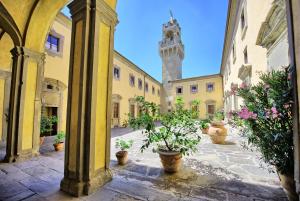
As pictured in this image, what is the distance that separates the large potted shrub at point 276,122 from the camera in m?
2.13

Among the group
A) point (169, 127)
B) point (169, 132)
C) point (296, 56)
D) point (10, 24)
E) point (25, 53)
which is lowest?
point (169, 132)

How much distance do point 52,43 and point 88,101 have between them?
8.60 meters

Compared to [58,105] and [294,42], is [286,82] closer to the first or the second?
[294,42]

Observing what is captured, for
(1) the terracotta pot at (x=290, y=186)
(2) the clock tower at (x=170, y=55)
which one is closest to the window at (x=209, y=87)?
(2) the clock tower at (x=170, y=55)

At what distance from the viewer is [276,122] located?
2.29m

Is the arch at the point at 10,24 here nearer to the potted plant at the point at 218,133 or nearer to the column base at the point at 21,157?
the column base at the point at 21,157

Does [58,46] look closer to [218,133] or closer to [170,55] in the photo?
[218,133]

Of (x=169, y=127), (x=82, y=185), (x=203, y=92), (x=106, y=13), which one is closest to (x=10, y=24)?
(x=106, y=13)

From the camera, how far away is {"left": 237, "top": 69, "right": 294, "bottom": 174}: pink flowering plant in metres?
2.13

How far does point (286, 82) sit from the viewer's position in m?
2.14

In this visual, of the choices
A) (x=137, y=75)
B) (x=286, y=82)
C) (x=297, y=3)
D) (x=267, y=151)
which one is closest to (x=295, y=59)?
(x=297, y=3)

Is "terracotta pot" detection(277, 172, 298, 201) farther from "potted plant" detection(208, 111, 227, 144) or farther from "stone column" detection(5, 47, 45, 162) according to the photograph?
"stone column" detection(5, 47, 45, 162)

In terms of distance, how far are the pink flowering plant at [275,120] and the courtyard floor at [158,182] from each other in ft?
2.40

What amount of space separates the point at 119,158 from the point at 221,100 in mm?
20685
